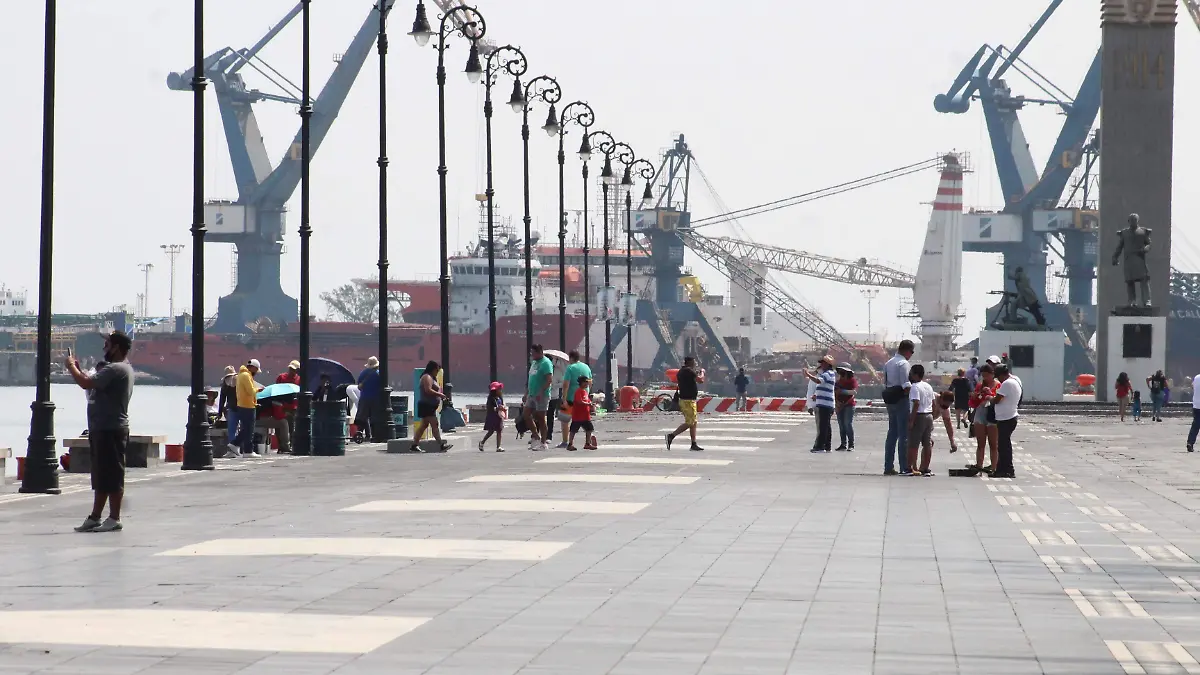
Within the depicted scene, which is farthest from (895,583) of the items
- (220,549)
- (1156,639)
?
(220,549)

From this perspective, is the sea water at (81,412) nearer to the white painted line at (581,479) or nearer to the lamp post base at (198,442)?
the lamp post base at (198,442)

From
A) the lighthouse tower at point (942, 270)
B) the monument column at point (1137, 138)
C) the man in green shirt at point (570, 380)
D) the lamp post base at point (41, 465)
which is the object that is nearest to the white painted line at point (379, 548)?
the lamp post base at point (41, 465)

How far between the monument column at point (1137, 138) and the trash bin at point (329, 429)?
Result: 42.5m

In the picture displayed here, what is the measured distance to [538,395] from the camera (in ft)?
95.2

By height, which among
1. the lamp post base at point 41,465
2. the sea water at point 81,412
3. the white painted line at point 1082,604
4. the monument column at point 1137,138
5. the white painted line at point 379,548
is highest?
the monument column at point 1137,138

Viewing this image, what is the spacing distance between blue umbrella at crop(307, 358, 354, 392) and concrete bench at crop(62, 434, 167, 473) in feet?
27.4

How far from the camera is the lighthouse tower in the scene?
525 feet

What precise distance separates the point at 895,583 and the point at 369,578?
3.10 meters

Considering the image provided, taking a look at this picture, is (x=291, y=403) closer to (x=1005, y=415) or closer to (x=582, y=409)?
(x=582, y=409)

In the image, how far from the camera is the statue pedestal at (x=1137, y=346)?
196 ft

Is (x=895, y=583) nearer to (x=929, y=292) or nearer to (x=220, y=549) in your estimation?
(x=220, y=549)

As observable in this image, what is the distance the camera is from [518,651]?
834 cm

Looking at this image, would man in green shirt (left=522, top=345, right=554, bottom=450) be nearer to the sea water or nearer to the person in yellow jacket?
the person in yellow jacket

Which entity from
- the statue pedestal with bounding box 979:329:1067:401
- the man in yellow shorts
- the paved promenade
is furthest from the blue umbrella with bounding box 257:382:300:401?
the statue pedestal with bounding box 979:329:1067:401
